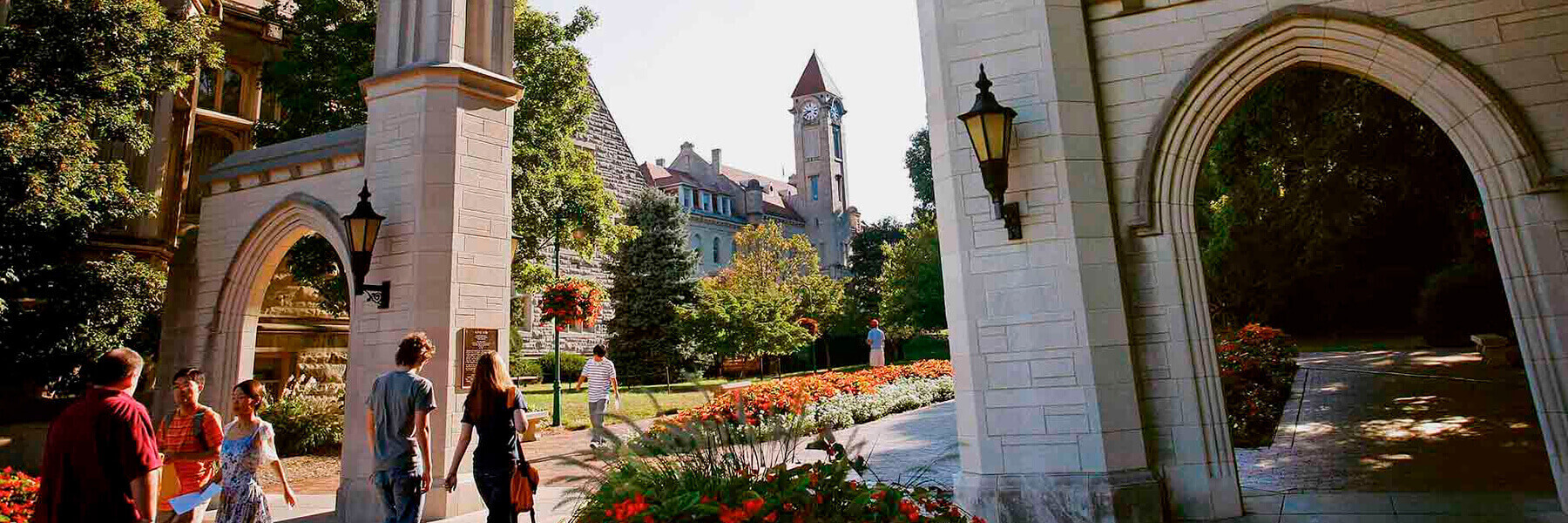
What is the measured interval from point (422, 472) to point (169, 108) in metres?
12.8

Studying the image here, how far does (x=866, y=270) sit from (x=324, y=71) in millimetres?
38174

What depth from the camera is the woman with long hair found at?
478 centimetres

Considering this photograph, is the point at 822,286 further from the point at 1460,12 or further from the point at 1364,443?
the point at 1460,12

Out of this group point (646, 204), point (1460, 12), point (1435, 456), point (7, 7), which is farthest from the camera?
point (646, 204)

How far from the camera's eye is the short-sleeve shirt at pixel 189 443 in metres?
4.71

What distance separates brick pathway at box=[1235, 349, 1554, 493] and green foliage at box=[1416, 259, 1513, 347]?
526 centimetres

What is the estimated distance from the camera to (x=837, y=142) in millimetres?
60125

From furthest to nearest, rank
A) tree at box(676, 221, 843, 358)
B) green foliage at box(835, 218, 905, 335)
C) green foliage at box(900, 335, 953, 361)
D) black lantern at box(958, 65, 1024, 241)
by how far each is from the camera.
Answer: green foliage at box(900, 335, 953, 361) < green foliage at box(835, 218, 905, 335) < tree at box(676, 221, 843, 358) < black lantern at box(958, 65, 1024, 241)

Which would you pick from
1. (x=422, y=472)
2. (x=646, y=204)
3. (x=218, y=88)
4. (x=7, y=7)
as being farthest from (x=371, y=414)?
(x=646, y=204)

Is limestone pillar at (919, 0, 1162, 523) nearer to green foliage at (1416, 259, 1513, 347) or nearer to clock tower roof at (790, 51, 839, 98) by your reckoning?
green foliage at (1416, 259, 1513, 347)

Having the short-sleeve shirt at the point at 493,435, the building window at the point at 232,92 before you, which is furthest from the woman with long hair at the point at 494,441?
the building window at the point at 232,92

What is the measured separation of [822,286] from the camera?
3525cm

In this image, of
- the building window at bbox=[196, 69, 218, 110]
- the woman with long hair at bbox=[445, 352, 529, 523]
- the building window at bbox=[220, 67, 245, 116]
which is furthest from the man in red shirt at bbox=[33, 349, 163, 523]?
the building window at bbox=[220, 67, 245, 116]

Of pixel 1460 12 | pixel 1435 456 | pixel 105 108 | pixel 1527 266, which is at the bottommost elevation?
pixel 1435 456
